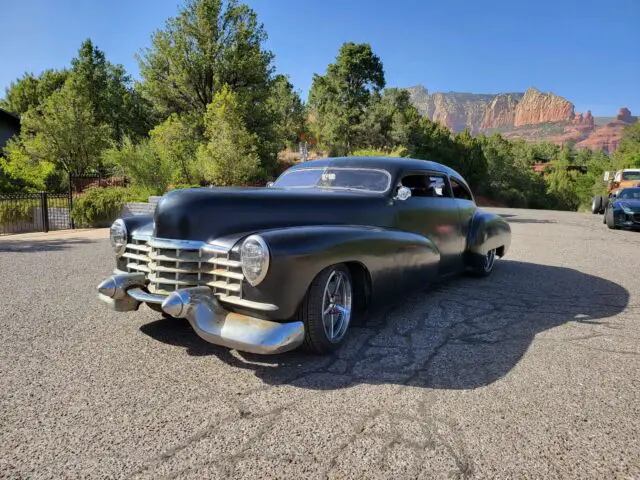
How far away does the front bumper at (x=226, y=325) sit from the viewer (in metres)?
2.48

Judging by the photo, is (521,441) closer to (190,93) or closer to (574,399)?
(574,399)

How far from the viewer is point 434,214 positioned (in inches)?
175

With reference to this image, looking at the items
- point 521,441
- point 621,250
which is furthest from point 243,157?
point 521,441

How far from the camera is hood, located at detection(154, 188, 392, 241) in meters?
2.93

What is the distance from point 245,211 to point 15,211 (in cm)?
1498

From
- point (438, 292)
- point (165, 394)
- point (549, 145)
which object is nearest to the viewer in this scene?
point (165, 394)

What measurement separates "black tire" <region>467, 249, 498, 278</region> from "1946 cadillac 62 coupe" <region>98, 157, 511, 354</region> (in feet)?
3.98

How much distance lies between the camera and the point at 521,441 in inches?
80.7

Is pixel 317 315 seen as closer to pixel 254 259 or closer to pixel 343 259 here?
pixel 343 259

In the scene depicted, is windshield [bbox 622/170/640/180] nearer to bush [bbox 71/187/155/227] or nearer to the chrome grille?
bush [bbox 71/187/155/227]

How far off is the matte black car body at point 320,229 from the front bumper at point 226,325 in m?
0.11

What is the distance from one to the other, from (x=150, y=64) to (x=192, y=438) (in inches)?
957

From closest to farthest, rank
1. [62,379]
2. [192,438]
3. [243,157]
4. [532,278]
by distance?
[192,438]
[62,379]
[532,278]
[243,157]

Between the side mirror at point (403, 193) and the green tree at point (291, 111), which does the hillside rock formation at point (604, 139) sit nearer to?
the green tree at point (291, 111)
